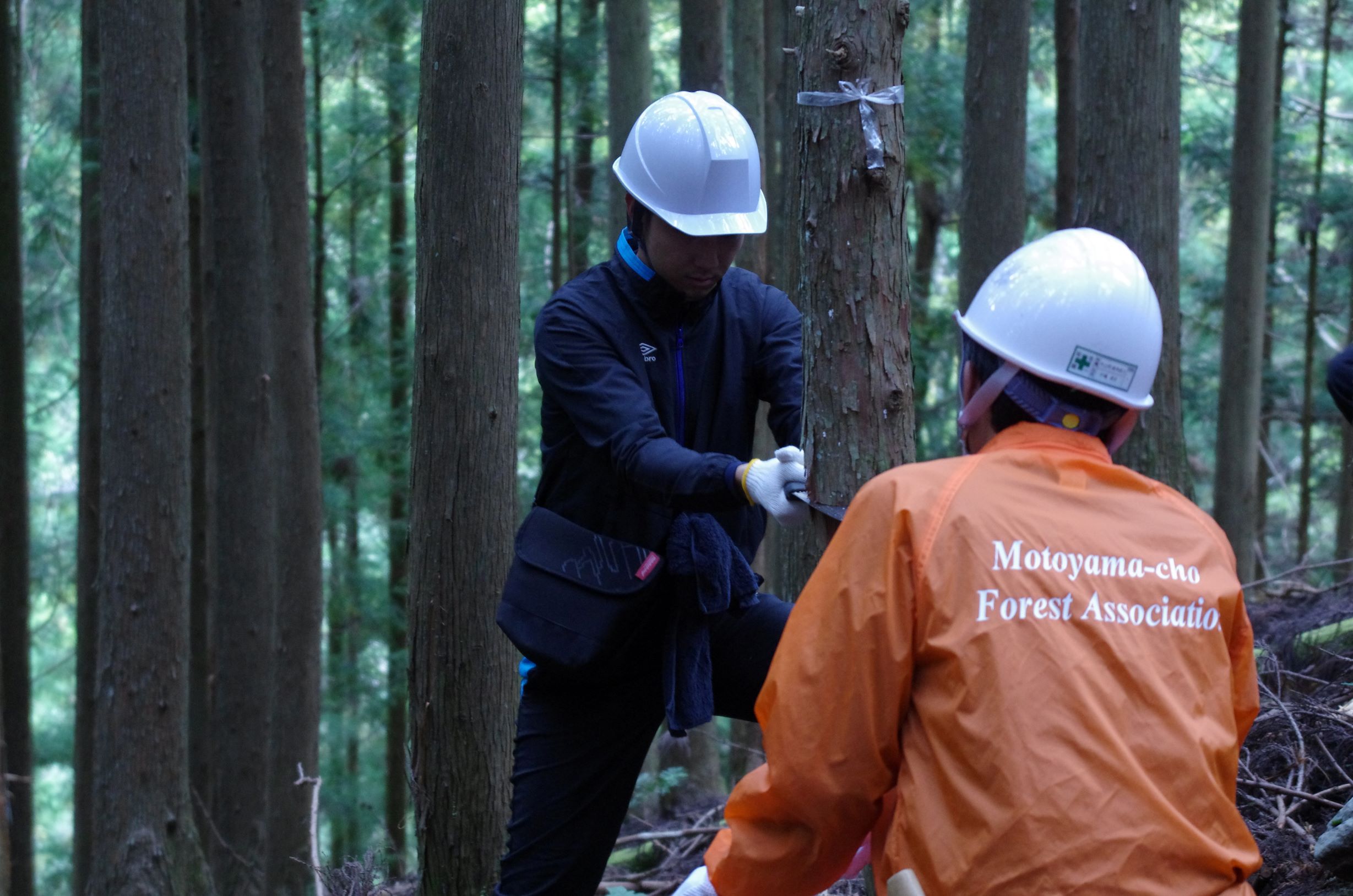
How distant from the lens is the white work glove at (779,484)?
9.36 feet

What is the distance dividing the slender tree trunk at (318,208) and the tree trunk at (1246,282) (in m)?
9.82

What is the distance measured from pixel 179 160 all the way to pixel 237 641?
3.51 meters

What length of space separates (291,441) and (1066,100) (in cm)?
680

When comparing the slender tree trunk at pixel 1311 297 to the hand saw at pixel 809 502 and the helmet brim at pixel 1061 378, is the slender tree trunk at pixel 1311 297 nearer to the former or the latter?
the hand saw at pixel 809 502

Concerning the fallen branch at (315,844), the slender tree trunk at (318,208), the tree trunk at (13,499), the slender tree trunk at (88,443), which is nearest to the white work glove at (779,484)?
the fallen branch at (315,844)

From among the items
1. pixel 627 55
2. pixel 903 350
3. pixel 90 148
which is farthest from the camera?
pixel 90 148

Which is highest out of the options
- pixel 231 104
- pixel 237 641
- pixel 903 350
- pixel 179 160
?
pixel 231 104

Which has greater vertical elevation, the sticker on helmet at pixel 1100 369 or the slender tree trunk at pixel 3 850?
the sticker on helmet at pixel 1100 369

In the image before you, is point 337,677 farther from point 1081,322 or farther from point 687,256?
point 1081,322

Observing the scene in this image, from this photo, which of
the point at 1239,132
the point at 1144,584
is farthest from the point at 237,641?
the point at 1239,132

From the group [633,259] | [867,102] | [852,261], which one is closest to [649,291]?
[633,259]

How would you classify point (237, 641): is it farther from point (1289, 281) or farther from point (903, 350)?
point (1289, 281)

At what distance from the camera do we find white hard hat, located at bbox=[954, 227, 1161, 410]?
2.02m

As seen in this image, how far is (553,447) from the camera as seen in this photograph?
10.7 ft
